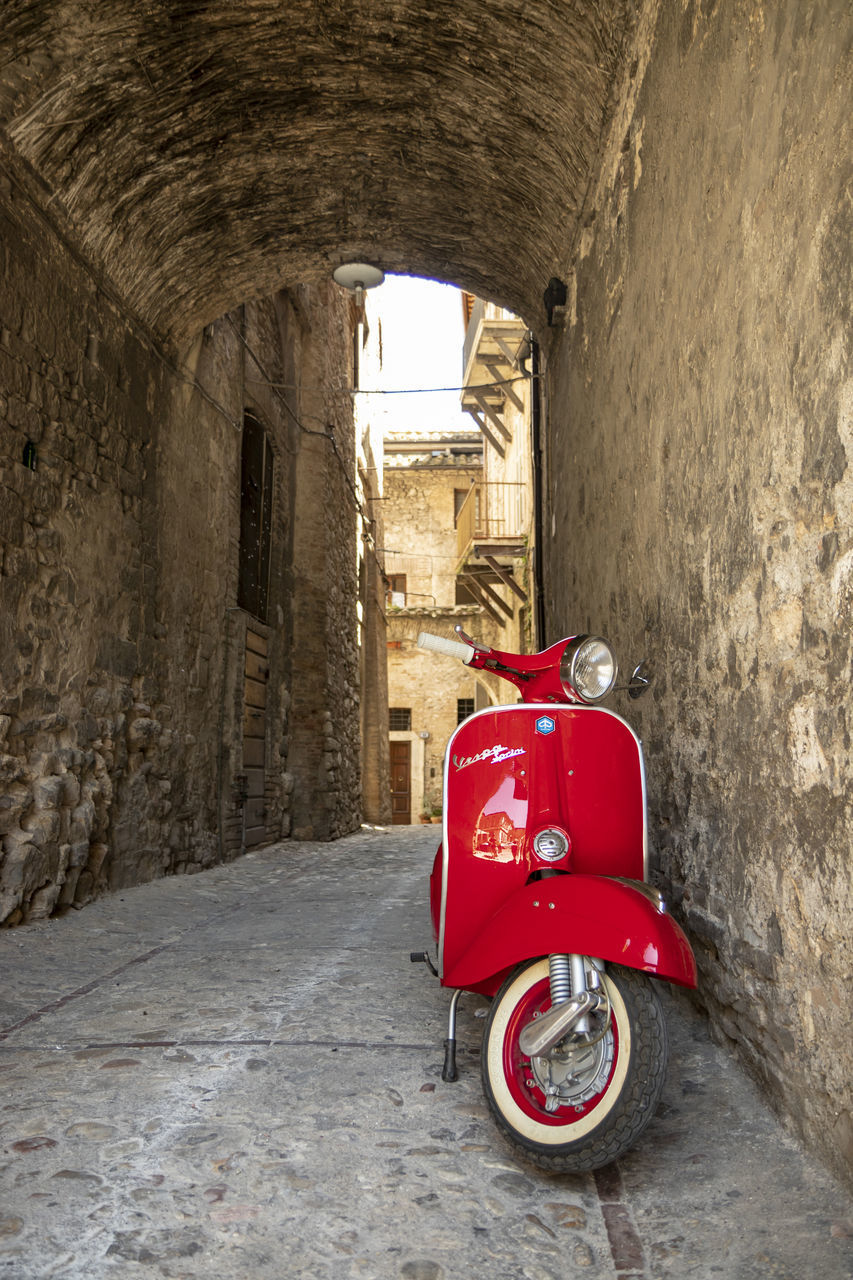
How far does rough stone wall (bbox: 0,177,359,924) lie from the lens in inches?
179

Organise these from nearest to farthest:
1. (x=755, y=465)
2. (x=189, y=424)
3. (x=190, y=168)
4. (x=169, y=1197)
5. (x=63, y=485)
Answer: (x=169, y=1197) < (x=755, y=465) < (x=63, y=485) < (x=190, y=168) < (x=189, y=424)

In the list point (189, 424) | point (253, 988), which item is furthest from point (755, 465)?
point (189, 424)

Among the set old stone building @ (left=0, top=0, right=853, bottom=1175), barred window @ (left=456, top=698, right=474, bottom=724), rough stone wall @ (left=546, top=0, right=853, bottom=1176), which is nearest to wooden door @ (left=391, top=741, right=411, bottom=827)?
barred window @ (left=456, top=698, right=474, bottom=724)

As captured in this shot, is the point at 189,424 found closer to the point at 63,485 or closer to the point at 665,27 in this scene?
the point at 63,485

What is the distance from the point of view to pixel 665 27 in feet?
10.7

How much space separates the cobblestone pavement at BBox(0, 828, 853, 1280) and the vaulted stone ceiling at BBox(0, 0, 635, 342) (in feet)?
12.1

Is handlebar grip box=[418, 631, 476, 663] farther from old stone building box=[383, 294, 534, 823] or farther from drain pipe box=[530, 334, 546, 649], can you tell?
old stone building box=[383, 294, 534, 823]

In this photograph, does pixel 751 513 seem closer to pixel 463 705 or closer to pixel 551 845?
pixel 551 845

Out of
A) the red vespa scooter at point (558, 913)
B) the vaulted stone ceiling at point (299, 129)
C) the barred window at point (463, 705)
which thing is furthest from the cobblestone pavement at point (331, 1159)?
the barred window at point (463, 705)

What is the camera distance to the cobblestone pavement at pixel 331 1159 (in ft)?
5.20

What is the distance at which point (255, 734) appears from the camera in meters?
8.95

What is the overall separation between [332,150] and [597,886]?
Result: 503 centimetres

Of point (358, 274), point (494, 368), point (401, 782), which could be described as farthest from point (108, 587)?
point (401, 782)

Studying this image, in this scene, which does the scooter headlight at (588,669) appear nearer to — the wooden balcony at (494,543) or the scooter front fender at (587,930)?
the scooter front fender at (587,930)
